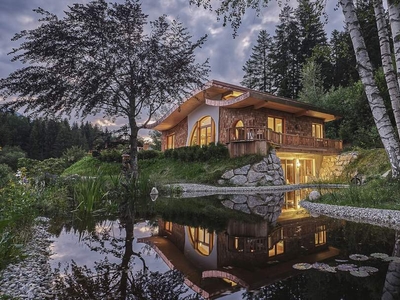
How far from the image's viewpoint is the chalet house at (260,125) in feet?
47.1

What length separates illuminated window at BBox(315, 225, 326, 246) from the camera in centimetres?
359

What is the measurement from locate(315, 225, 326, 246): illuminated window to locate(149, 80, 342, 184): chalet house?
935cm

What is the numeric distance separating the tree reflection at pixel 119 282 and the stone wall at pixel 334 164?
15.2 metres

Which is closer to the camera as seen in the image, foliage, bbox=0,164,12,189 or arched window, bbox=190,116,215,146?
foliage, bbox=0,164,12,189

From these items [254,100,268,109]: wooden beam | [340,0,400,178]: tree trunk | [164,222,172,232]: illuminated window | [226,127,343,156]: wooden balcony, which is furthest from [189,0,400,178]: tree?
[254,100,268,109]: wooden beam

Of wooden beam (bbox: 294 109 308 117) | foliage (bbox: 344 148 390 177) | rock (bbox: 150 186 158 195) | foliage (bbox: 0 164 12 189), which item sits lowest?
rock (bbox: 150 186 158 195)

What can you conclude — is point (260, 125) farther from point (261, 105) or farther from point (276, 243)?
point (276, 243)

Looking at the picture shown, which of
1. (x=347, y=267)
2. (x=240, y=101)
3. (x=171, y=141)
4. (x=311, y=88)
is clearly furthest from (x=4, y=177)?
(x=311, y=88)

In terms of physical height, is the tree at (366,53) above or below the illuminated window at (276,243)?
above

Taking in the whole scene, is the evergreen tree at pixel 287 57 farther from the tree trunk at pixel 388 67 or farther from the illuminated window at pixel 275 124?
the tree trunk at pixel 388 67

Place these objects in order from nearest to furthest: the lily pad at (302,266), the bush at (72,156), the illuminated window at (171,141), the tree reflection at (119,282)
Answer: the tree reflection at (119,282), the lily pad at (302,266), the illuminated window at (171,141), the bush at (72,156)

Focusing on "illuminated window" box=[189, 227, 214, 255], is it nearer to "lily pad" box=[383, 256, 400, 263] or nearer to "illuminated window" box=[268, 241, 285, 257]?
"illuminated window" box=[268, 241, 285, 257]

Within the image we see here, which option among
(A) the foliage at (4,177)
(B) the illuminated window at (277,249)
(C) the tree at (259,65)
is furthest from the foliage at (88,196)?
(C) the tree at (259,65)

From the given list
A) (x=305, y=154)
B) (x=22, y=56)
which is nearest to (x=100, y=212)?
(x=22, y=56)
